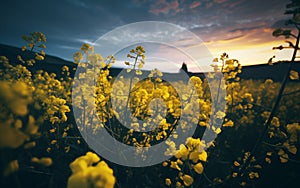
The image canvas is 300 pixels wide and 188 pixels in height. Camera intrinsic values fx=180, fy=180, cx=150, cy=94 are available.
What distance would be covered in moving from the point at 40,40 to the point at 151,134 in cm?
306

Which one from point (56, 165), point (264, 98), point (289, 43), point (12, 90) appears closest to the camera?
point (12, 90)

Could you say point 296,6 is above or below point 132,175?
above

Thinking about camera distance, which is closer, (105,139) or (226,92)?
(105,139)

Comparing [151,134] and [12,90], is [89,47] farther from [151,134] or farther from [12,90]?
Answer: [12,90]

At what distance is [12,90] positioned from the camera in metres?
0.94

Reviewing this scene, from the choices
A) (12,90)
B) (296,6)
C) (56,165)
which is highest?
(296,6)

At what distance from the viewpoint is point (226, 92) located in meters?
4.28

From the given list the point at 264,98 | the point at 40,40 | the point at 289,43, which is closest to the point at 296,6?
the point at 289,43

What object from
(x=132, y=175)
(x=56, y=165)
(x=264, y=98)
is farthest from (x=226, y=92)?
(x=264, y=98)

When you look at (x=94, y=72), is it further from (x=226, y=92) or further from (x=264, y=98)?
(x=264, y=98)

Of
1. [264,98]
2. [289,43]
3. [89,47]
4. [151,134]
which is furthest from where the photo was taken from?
[264,98]

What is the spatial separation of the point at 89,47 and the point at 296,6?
3.24 metres

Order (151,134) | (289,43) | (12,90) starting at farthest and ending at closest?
(151,134) < (289,43) < (12,90)

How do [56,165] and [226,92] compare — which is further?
[226,92]
